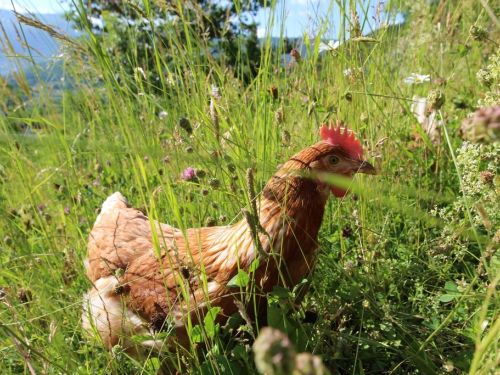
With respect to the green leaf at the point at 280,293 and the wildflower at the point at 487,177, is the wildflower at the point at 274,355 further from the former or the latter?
the wildflower at the point at 487,177

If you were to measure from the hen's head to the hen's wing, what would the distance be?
77 cm

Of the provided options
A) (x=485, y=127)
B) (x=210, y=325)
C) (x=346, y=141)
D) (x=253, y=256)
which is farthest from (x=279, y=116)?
(x=485, y=127)

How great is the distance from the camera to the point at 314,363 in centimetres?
38

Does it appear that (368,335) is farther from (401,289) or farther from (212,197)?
(212,197)

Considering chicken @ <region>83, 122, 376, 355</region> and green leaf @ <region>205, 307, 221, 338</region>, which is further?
chicken @ <region>83, 122, 376, 355</region>

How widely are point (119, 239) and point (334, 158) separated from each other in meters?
1.24

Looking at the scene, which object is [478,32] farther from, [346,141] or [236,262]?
[236,262]

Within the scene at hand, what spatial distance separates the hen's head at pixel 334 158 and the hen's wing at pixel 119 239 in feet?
2.51

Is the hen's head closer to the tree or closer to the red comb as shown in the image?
the red comb

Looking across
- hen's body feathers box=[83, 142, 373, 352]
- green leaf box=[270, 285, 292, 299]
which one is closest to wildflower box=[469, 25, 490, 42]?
hen's body feathers box=[83, 142, 373, 352]

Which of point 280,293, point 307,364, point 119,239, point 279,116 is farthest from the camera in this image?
point 119,239

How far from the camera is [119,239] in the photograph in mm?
2012

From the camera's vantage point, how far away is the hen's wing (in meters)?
1.90

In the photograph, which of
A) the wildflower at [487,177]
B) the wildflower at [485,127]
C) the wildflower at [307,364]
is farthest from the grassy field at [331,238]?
the wildflower at [307,364]
